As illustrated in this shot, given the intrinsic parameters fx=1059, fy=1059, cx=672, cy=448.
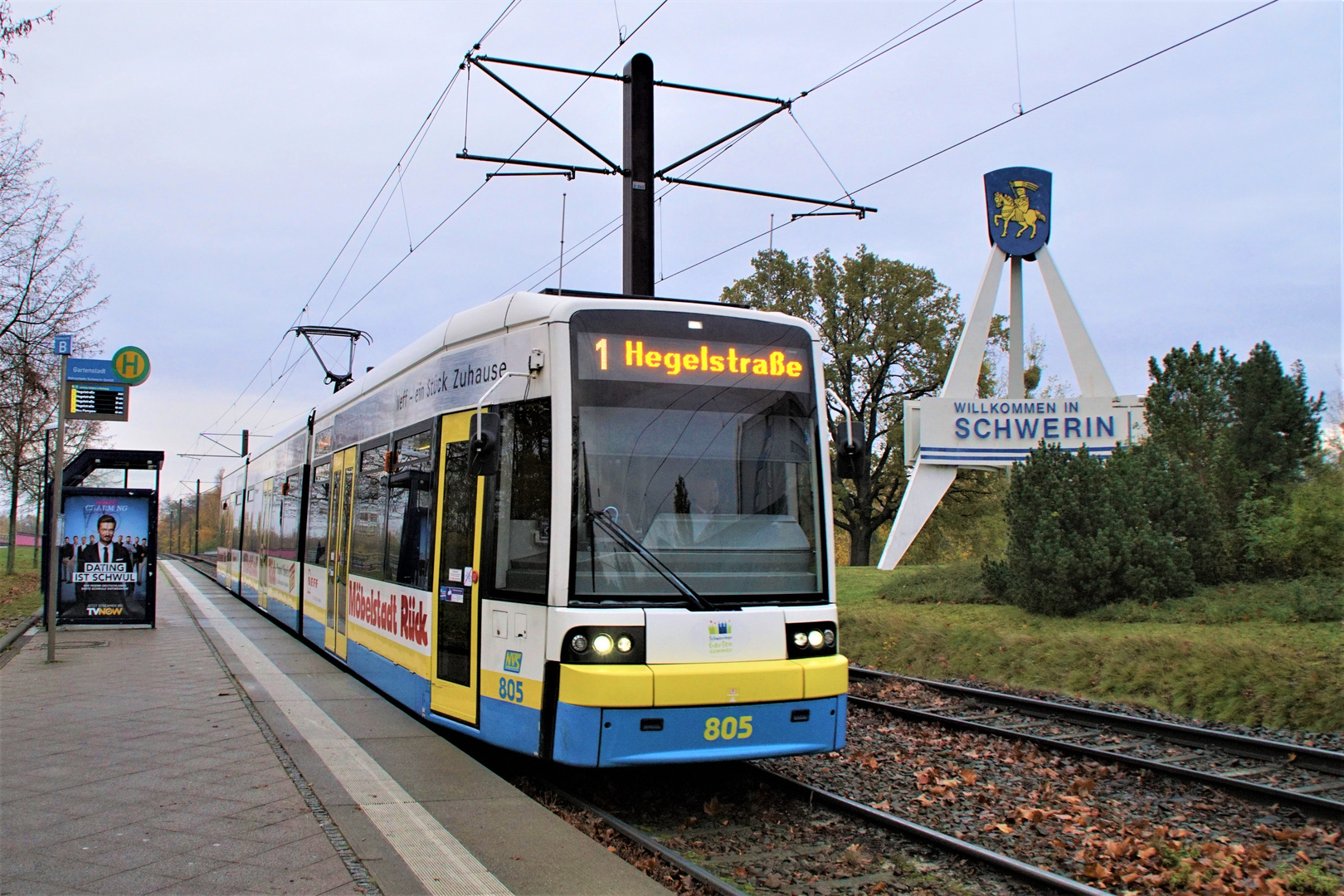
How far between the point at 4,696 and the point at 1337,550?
1965 centimetres

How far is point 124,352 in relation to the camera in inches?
535

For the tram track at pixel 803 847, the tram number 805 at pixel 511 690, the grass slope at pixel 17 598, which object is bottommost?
the tram track at pixel 803 847

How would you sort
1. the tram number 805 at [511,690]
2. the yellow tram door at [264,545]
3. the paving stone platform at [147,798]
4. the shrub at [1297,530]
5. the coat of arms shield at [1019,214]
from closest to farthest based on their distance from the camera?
the paving stone platform at [147,798] < the tram number 805 at [511,690] < the yellow tram door at [264,545] < the shrub at [1297,530] < the coat of arms shield at [1019,214]

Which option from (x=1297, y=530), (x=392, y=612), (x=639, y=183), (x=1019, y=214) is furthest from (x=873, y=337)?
(x=392, y=612)

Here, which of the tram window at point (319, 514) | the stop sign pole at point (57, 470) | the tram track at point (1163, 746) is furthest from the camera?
the tram window at point (319, 514)

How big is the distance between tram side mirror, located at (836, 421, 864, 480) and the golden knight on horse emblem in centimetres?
2310

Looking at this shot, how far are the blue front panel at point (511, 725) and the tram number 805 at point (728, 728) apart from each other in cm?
100

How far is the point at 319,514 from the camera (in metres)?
12.9

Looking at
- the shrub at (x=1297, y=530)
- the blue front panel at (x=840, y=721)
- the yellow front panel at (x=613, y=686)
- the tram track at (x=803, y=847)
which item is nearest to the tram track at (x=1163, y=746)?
the tram track at (x=803, y=847)

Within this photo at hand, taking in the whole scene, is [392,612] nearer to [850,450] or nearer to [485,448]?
[485,448]

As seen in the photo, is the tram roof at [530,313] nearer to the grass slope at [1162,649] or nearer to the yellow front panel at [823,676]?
the yellow front panel at [823,676]

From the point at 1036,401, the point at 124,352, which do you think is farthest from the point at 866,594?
the point at 124,352

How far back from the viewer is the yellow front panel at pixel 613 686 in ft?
19.3

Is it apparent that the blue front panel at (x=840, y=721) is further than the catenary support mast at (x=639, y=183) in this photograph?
No
